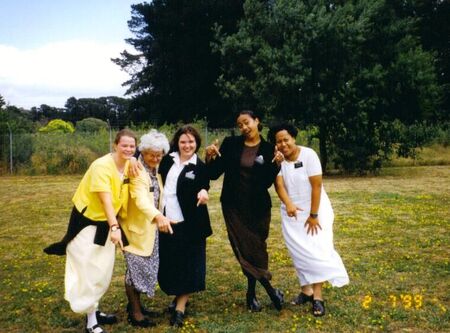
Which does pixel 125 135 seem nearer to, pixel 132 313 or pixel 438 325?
pixel 132 313

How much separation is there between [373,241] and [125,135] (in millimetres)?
5630

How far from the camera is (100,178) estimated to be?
4.57m

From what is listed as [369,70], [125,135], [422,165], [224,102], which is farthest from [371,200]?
[224,102]

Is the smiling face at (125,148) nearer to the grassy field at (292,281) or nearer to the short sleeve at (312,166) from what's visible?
the grassy field at (292,281)

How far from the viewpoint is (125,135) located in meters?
4.81

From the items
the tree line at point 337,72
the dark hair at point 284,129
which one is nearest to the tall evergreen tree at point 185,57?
the tree line at point 337,72

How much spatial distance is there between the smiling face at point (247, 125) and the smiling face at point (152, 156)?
917 millimetres

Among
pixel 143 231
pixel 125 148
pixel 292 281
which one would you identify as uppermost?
pixel 125 148

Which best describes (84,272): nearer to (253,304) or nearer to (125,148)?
(125,148)

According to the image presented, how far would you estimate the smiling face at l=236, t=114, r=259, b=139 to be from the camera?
17.5 ft

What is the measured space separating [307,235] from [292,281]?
1417 mm

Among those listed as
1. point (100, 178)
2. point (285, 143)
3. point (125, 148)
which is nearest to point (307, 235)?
point (285, 143)

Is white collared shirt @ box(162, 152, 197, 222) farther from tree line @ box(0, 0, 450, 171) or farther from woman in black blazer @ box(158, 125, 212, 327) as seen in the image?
tree line @ box(0, 0, 450, 171)

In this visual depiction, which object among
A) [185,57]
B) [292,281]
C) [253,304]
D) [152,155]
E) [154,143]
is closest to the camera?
[154,143]
